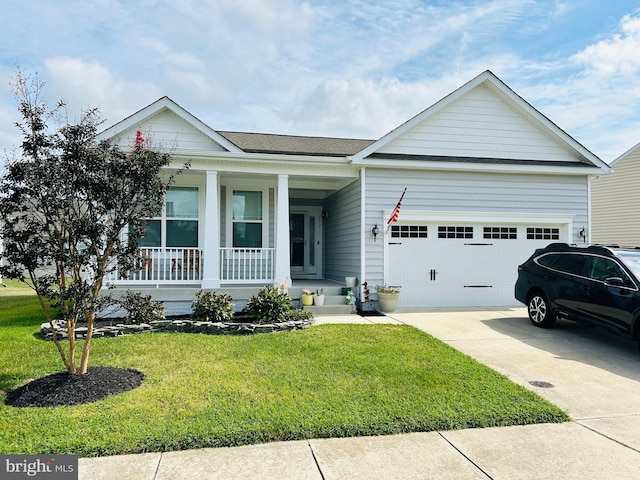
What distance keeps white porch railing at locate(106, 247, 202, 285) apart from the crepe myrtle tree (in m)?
4.71

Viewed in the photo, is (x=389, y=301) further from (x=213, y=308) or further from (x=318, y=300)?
(x=213, y=308)

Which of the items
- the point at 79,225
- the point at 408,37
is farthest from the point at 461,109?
the point at 79,225

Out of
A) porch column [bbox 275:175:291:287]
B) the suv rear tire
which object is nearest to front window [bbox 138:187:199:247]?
porch column [bbox 275:175:291:287]

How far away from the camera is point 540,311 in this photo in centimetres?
844

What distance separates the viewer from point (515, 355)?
646 centimetres

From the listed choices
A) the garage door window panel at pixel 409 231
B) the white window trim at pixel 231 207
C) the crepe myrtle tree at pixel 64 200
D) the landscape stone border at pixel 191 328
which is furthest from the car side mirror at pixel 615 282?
the white window trim at pixel 231 207

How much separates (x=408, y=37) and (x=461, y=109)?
7.63 feet

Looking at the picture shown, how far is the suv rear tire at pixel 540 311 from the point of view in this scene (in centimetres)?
825

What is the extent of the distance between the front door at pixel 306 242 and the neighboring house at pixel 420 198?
223 cm

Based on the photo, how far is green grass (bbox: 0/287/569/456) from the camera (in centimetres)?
366

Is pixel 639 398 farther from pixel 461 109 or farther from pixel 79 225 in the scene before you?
pixel 461 109

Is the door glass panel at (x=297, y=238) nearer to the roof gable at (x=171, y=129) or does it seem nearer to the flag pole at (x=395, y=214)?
the flag pole at (x=395, y=214)

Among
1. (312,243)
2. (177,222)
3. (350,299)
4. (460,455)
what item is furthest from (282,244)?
(460,455)

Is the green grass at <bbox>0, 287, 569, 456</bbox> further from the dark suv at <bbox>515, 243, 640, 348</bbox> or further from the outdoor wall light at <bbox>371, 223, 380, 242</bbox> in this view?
the outdoor wall light at <bbox>371, 223, 380, 242</bbox>
